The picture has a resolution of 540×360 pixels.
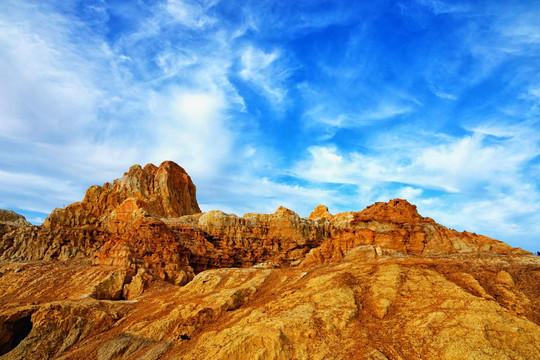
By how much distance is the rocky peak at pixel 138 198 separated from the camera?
2847 inches

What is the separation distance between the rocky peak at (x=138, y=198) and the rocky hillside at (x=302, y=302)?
2192 centimetres

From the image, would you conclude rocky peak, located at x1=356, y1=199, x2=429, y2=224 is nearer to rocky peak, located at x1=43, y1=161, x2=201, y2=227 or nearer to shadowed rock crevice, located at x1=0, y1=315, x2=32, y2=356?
shadowed rock crevice, located at x1=0, y1=315, x2=32, y2=356

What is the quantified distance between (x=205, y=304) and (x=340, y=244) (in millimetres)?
21041

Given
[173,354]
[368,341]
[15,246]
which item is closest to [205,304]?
[173,354]

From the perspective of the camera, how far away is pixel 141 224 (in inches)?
2100

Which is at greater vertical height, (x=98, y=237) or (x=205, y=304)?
(x=98, y=237)

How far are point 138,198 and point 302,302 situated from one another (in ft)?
208

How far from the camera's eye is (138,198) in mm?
75562

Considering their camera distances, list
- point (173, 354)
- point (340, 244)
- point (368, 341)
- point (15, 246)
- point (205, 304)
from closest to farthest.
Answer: point (368, 341)
point (173, 354)
point (205, 304)
point (340, 244)
point (15, 246)

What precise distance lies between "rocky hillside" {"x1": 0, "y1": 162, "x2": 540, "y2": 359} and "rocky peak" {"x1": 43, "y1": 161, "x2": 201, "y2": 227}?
21.9 metres

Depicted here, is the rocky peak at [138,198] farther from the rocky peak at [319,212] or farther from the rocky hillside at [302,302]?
the rocky peak at [319,212]

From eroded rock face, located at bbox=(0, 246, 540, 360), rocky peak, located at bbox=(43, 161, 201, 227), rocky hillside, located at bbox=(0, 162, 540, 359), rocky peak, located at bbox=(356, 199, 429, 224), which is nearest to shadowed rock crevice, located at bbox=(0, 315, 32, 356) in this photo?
rocky hillside, located at bbox=(0, 162, 540, 359)

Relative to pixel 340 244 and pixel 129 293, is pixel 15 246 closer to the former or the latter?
pixel 129 293

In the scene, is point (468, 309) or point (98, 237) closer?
point (468, 309)
